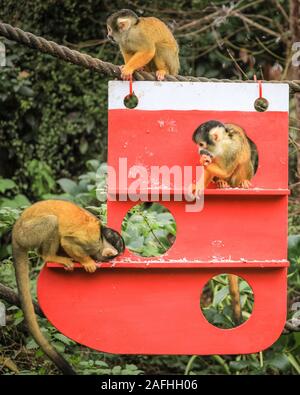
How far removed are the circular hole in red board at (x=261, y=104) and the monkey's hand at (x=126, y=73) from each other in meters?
0.56

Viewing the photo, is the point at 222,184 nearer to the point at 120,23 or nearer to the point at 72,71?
the point at 120,23

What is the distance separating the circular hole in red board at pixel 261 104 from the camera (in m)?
3.55

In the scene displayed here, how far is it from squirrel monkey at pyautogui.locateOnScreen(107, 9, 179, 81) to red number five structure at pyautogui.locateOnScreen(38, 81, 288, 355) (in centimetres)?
28

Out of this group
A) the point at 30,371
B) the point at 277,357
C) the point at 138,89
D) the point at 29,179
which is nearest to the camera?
the point at 138,89

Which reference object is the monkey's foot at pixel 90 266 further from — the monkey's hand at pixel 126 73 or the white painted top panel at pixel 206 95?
the monkey's hand at pixel 126 73

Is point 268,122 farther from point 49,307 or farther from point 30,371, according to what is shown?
point 30,371

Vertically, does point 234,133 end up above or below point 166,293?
above

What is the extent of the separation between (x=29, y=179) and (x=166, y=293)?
4528mm

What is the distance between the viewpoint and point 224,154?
366 centimetres

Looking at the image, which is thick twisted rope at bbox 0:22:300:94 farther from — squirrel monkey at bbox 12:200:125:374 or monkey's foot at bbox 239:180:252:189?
squirrel monkey at bbox 12:200:125:374

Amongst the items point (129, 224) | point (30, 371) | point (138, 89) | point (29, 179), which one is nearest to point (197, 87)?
point (138, 89)

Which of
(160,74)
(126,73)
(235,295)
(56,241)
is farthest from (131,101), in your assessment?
(235,295)

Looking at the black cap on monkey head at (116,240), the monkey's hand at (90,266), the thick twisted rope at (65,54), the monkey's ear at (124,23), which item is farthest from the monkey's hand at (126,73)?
the monkey's hand at (90,266)

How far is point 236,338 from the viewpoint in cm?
363
